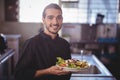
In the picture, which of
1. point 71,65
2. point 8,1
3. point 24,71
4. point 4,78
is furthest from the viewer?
point 8,1

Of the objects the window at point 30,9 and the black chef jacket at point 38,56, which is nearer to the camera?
the black chef jacket at point 38,56

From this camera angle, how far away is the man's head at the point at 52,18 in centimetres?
131

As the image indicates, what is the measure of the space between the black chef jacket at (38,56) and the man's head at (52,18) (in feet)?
0.18

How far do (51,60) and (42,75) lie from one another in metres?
0.09

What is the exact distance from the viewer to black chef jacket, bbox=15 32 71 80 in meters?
1.28

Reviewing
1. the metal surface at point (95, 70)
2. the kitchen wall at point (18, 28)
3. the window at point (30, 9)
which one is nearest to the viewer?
the metal surface at point (95, 70)

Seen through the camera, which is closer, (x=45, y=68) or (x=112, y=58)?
(x=45, y=68)

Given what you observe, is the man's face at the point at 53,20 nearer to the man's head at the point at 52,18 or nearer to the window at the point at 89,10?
the man's head at the point at 52,18

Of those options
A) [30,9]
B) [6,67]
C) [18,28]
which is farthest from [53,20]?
[18,28]

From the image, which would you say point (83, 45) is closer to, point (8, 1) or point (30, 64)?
point (8, 1)

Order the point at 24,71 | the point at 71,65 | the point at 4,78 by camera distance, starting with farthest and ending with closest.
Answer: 1. the point at 4,78
2. the point at 71,65
3. the point at 24,71

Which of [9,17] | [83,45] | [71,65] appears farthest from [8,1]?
[71,65]

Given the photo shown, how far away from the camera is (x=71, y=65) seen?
4.95ft

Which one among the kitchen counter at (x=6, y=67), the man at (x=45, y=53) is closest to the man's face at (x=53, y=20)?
the man at (x=45, y=53)
